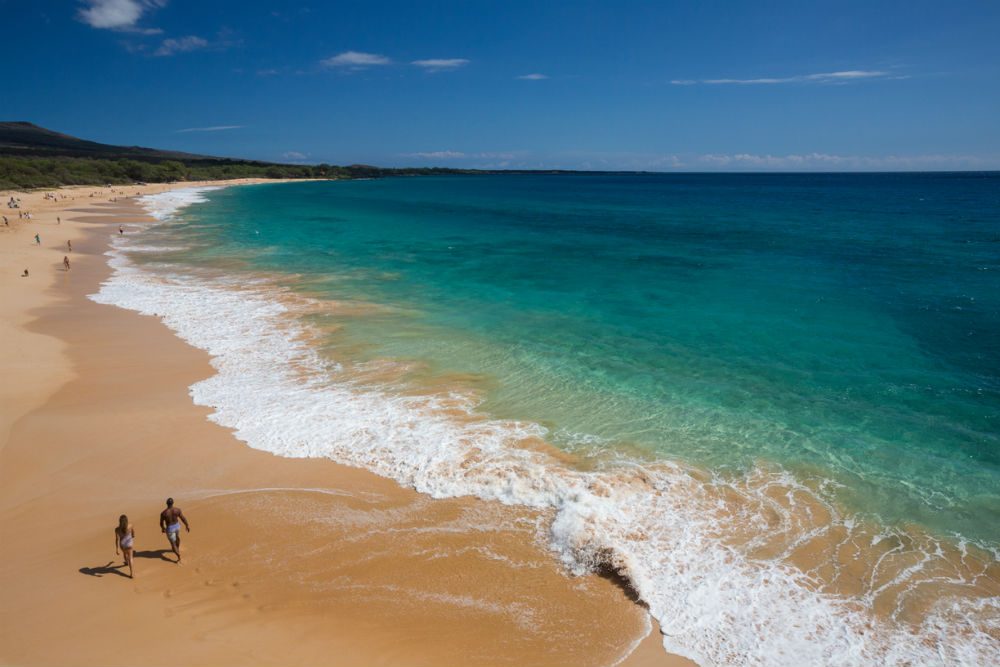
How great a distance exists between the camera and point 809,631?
7.57m

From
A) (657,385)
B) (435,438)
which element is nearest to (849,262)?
(657,385)

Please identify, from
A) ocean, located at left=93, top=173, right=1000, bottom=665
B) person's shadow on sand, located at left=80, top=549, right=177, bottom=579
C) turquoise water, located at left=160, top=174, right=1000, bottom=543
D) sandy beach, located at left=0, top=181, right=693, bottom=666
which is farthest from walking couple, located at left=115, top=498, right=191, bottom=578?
turquoise water, located at left=160, top=174, right=1000, bottom=543

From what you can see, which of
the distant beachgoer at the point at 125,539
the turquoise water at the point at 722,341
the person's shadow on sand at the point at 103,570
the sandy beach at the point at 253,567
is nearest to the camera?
the sandy beach at the point at 253,567

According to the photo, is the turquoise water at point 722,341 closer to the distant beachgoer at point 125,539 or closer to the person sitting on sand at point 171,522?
the person sitting on sand at point 171,522

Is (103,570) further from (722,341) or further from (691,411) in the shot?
(722,341)

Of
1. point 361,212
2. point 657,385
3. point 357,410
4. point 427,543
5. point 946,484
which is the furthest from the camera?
point 361,212

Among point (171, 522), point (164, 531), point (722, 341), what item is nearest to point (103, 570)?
point (164, 531)

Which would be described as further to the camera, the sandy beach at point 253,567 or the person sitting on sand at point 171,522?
the person sitting on sand at point 171,522

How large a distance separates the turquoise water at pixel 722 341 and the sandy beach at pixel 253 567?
4188 mm

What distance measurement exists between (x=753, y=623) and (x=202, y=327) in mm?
20519

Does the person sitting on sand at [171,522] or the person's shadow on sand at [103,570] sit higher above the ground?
the person sitting on sand at [171,522]

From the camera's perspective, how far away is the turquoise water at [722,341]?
12.1 metres

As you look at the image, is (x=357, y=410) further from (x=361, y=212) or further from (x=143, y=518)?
(x=361, y=212)

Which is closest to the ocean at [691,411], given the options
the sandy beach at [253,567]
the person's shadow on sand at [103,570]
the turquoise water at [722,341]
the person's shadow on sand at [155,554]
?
the turquoise water at [722,341]
